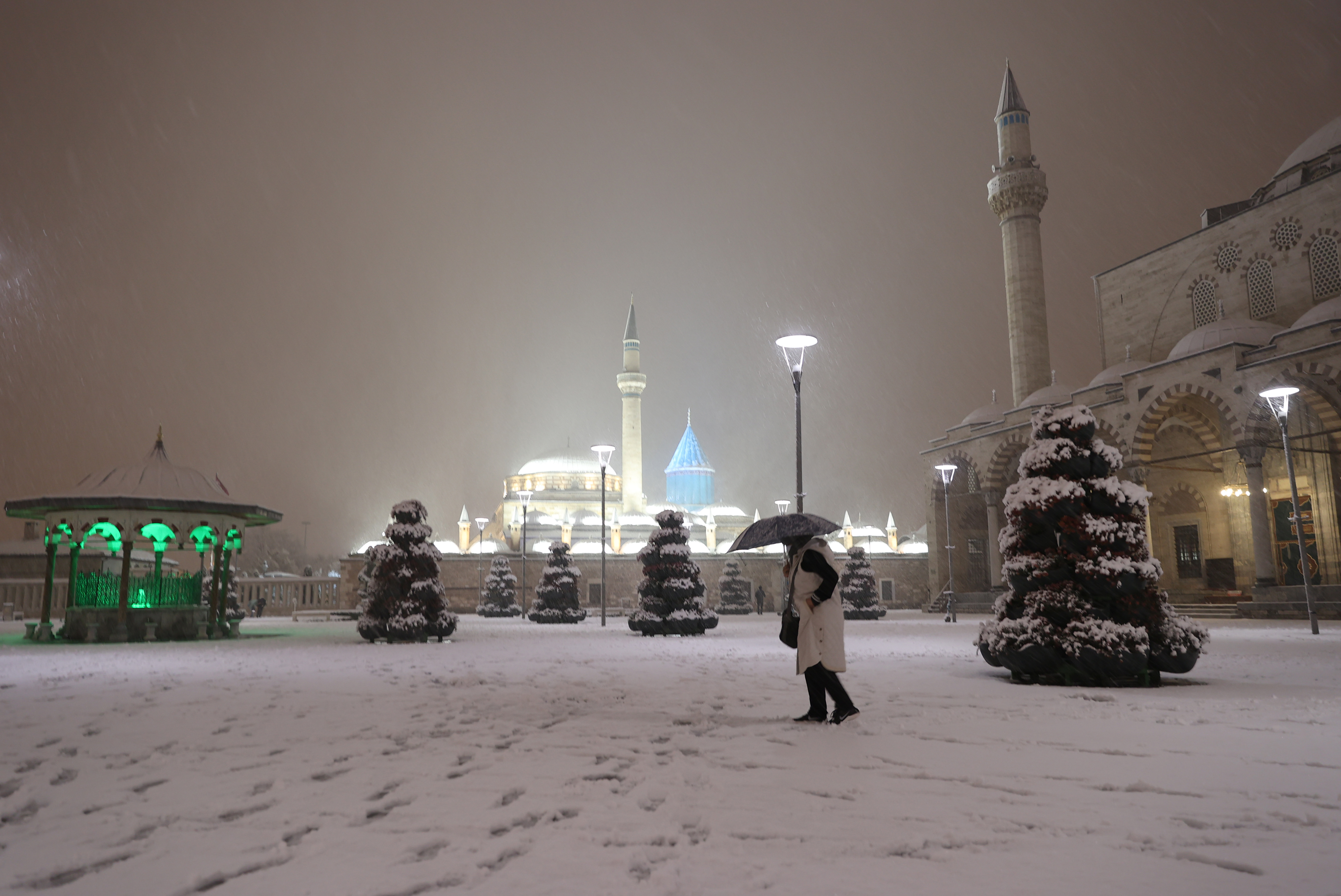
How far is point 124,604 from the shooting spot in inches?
633

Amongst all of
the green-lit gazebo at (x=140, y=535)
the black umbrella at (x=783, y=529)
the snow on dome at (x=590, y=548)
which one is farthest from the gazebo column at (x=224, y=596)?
the snow on dome at (x=590, y=548)

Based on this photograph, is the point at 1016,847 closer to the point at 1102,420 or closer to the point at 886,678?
the point at 886,678

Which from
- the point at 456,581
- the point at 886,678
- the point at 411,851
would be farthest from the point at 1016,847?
the point at 456,581

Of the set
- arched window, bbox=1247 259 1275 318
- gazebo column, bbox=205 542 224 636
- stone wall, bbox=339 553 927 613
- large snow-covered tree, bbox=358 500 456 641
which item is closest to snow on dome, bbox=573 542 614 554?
stone wall, bbox=339 553 927 613

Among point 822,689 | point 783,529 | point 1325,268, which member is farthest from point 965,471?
point 822,689

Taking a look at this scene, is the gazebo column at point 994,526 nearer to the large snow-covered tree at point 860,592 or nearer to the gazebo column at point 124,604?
the large snow-covered tree at point 860,592

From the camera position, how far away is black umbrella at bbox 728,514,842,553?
22.3 feet

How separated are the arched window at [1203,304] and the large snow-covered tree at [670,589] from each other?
22789 mm

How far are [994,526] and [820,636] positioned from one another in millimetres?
28077

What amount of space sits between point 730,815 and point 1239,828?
6.54 feet

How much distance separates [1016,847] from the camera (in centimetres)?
313

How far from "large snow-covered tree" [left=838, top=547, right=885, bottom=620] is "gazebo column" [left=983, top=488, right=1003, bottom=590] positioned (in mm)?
6301

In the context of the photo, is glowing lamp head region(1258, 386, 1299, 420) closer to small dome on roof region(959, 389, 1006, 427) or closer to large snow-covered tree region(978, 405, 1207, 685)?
large snow-covered tree region(978, 405, 1207, 685)

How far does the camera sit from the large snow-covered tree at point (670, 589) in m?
18.1
